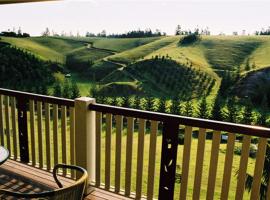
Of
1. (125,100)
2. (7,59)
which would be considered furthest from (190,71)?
(7,59)

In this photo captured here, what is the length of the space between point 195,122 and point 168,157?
42 cm

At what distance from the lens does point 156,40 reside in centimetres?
8244

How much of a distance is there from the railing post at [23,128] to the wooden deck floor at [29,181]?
14 cm

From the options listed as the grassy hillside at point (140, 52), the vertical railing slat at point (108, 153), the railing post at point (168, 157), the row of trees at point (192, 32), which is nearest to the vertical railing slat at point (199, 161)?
the railing post at point (168, 157)

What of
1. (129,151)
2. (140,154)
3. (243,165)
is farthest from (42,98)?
(243,165)

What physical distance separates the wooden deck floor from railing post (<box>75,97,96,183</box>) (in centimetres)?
24

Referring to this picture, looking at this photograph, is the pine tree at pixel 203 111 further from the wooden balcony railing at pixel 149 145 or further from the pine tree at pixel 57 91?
the wooden balcony railing at pixel 149 145

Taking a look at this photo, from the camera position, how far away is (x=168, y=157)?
2309 mm

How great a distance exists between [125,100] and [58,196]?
2031 inches

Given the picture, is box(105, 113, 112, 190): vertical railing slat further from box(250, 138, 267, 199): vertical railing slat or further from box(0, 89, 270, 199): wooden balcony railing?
box(250, 138, 267, 199): vertical railing slat

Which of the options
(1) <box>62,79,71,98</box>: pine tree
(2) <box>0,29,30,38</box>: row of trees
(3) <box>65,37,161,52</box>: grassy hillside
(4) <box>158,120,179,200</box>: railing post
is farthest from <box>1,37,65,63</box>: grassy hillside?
(4) <box>158,120,179,200</box>: railing post

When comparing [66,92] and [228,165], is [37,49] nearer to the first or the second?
[66,92]

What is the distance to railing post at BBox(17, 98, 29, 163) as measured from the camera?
310cm

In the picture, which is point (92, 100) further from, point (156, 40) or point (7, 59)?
point (156, 40)
